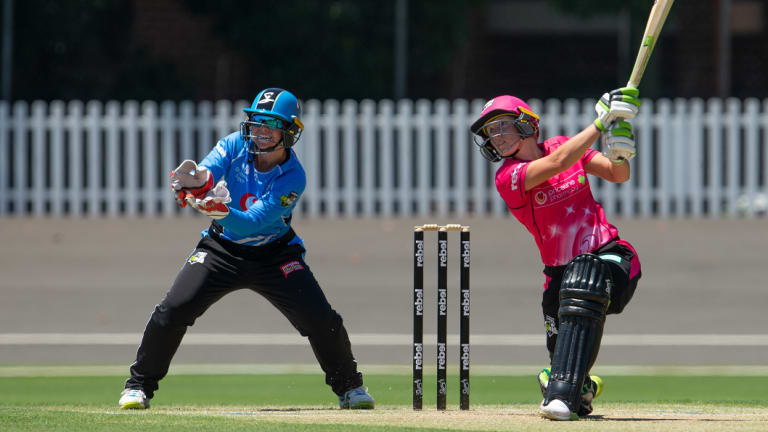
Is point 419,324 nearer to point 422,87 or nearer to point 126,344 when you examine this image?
point 126,344

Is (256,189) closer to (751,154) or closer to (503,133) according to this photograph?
(503,133)

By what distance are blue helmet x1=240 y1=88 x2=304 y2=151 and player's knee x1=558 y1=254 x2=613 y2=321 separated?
174cm

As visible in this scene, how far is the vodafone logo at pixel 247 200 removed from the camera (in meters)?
7.44

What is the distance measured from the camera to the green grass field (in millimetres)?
6508

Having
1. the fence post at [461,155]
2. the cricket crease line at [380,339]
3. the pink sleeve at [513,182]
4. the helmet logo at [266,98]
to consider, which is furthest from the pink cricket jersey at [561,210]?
the fence post at [461,155]

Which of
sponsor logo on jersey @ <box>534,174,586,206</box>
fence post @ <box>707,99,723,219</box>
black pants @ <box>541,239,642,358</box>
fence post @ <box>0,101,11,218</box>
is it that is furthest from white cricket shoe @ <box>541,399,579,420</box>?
fence post @ <box>0,101,11,218</box>

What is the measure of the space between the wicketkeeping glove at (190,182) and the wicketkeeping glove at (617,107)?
2.01 meters

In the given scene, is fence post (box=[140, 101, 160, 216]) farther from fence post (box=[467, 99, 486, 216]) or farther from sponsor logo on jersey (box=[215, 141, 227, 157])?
sponsor logo on jersey (box=[215, 141, 227, 157])

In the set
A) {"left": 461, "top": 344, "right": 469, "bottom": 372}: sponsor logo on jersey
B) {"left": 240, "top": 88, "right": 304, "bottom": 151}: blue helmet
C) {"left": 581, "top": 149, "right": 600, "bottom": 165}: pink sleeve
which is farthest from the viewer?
{"left": 240, "top": 88, "right": 304, "bottom": 151}: blue helmet

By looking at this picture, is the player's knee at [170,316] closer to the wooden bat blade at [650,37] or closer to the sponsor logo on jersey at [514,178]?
the sponsor logo on jersey at [514,178]

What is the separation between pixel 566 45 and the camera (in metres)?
26.7

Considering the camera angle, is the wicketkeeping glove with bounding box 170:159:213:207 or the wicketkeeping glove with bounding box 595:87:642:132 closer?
the wicketkeeping glove with bounding box 595:87:642:132

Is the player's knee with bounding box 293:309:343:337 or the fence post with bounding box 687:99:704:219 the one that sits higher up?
the fence post with bounding box 687:99:704:219

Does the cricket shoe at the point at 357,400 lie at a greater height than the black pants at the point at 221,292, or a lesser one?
lesser
